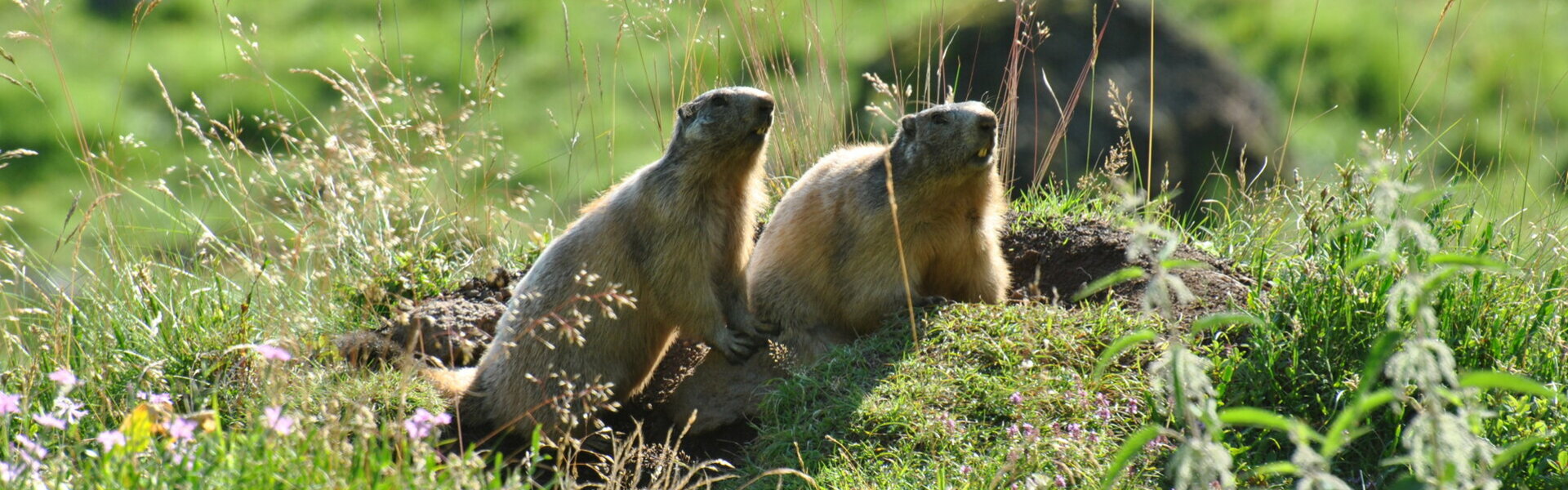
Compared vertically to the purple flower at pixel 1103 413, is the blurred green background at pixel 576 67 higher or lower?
lower

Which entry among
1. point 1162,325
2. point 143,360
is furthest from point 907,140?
point 143,360

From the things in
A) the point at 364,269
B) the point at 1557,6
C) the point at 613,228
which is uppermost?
the point at 613,228

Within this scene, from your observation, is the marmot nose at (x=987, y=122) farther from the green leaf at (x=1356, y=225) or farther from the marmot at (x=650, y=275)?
the green leaf at (x=1356, y=225)

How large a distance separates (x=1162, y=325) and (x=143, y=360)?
424cm

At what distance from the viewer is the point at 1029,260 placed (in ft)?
21.9

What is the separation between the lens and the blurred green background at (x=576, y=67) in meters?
11.3

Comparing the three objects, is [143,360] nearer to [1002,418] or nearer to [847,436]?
[847,436]

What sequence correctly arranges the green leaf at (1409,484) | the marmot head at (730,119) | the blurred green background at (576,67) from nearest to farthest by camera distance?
the green leaf at (1409,484) < the marmot head at (730,119) < the blurred green background at (576,67)

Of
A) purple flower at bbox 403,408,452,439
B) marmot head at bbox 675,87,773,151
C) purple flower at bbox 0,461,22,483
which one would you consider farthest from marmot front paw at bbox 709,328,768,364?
purple flower at bbox 0,461,22,483

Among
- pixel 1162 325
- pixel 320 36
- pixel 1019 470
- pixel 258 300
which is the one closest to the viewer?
pixel 1019 470

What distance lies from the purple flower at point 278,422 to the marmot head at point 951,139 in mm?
2918

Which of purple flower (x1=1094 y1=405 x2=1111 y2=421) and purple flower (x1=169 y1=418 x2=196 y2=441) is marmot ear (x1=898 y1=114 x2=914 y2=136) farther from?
purple flower (x1=169 y1=418 x2=196 y2=441)

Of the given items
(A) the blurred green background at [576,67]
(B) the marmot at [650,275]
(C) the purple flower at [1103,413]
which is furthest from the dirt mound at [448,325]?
(A) the blurred green background at [576,67]

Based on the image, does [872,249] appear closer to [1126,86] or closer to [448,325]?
[448,325]
